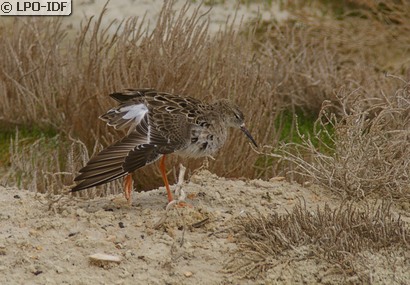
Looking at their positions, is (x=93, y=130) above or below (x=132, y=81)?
below

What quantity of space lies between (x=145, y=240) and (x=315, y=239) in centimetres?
92

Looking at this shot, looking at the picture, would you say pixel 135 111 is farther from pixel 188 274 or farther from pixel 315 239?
pixel 315 239

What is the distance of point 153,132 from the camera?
18.3 feet

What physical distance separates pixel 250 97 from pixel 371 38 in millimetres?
4192

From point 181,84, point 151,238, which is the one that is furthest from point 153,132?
point 181,84

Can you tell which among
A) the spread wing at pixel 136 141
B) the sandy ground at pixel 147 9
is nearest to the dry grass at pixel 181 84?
the spread wing at pixel 136 141

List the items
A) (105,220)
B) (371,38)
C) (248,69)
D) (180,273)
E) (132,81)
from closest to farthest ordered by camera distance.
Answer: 1. (180,273)
2. (105,220)
3. (132,81)
4. (248,69)
5. (371,38)

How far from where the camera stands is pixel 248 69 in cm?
797

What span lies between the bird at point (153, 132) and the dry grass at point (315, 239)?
633 mm

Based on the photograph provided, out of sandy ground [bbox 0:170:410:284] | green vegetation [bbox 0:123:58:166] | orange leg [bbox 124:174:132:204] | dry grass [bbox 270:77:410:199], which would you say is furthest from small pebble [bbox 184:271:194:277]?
green vegetation [bbox 0:123:58:166]

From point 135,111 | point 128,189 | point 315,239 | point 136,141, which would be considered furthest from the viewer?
point 135,111

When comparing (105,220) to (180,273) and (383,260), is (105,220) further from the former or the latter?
(383,260)

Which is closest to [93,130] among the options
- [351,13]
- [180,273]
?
Answer: [180,273]

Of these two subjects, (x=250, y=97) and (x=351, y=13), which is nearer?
(x=250, y=97)
